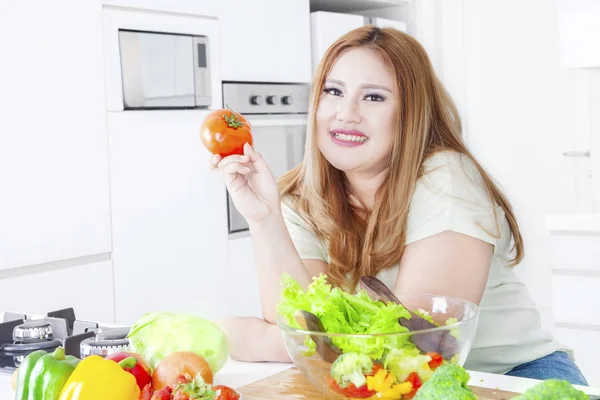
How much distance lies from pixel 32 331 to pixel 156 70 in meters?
1.71

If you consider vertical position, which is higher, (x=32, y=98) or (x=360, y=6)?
(x=360, y=6)

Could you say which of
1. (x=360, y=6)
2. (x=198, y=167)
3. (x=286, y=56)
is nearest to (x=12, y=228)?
(x=198, y=167)

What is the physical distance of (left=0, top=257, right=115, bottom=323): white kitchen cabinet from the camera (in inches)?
101

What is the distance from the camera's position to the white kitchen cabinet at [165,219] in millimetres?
2881

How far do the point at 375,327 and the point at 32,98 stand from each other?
186 centimetres

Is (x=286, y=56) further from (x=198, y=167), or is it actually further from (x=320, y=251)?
(x=320, y=251)

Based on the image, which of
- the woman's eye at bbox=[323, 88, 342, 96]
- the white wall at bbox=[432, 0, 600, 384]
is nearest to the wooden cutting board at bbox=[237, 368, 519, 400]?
the woman's eye at bbox=[323, 88, 342, 96]

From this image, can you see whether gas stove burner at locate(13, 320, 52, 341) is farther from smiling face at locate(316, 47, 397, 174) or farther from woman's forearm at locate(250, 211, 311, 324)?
smiling face at locate(316, 47, 397, 174)

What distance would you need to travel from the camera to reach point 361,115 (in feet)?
5.85

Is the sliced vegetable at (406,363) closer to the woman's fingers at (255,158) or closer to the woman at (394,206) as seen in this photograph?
the woman at (394,206)

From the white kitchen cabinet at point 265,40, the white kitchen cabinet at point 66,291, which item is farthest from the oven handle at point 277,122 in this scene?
the white kitchen cabinet at point 66,291

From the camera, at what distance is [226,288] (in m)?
3.30

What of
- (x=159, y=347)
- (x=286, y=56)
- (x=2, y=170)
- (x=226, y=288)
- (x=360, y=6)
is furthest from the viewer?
(x=360, y=6)

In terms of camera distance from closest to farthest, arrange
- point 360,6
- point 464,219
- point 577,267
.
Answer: point 464,219
point 577,267
point 360,6
